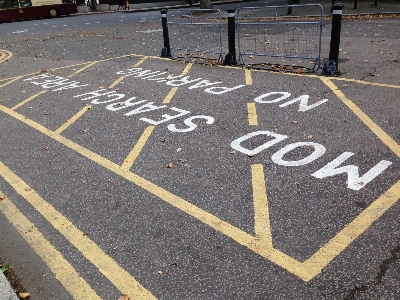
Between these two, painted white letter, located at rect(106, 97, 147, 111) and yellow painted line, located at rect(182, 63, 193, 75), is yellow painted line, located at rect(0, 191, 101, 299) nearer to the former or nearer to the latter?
painted white letter, located at rect(106, 97, 147, 111)

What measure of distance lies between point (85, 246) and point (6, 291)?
0.79 m

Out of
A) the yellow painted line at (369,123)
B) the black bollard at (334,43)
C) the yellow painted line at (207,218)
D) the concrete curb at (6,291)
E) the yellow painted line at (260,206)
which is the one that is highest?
the black bollard at (334,43)

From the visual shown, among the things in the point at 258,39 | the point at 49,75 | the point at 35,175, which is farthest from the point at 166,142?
the point at 258,39

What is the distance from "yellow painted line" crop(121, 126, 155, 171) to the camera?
5.07m

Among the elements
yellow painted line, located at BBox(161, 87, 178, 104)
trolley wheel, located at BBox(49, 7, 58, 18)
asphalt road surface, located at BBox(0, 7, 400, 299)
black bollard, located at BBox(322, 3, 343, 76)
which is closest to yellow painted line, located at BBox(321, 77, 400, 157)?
asphalt road surface, located at BBox(0, 7, 400, 299)

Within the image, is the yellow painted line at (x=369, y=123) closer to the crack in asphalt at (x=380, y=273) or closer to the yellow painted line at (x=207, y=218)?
the crack in asphalt at (x=380, y=273)

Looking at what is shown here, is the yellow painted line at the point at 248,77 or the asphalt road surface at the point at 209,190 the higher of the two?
the yellow painted line at the point at 248,77

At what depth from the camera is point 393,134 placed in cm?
529

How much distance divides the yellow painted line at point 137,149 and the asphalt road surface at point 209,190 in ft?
0.11

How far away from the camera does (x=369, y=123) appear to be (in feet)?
18.8

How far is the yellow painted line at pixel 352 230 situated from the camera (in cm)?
311

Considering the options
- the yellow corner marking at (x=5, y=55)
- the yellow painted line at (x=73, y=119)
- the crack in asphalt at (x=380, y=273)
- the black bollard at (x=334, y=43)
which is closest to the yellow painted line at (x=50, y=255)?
the crack in asphalt at (x=380, y=273)

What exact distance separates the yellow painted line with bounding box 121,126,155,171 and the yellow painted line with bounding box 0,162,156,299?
1.14 m

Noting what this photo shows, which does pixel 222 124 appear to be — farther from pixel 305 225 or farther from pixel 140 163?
pixel 305 225
